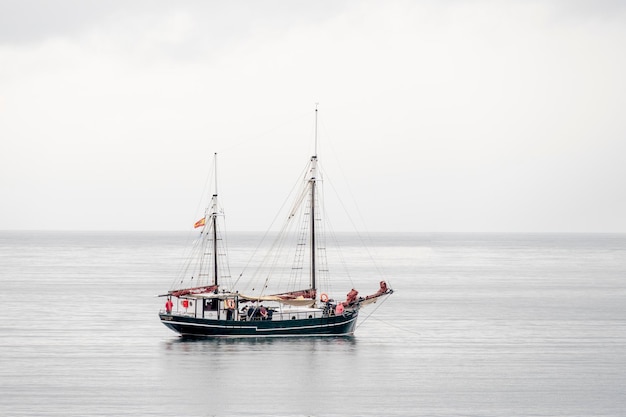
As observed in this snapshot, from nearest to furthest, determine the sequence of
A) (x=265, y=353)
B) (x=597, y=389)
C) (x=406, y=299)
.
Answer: (x=597, y=389), (x=265, y=353), (x=406, y=299)

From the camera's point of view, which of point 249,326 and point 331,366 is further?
point 249,326

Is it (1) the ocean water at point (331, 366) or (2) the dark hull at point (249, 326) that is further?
(2) the dark hull at point (249, 326)

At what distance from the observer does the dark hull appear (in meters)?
89.7

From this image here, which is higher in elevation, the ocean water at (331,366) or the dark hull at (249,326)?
the dark hull at (249,326)

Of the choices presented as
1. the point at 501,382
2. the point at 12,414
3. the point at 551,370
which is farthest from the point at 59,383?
the point at 551,370

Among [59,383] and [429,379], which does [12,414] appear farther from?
[429,379]

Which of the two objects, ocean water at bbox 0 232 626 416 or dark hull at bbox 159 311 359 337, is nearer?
ocean water at bbox 0 232 626 416

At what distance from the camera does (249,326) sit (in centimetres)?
8962

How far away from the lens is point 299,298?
92.6 m

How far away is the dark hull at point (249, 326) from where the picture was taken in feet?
294

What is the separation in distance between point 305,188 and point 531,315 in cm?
3702

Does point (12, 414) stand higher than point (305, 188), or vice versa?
point (305, 188)

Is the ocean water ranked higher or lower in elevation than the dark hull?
lower

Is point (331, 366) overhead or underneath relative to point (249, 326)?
underneath
